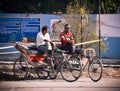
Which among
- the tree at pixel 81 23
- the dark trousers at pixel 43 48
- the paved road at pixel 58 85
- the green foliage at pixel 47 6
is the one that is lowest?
the paved road at pixel 58 85

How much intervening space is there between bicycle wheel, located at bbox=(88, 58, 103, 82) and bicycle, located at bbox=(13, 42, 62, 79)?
71 cm

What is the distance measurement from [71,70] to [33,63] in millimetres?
836

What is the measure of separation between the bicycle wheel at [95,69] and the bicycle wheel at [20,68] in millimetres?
1278

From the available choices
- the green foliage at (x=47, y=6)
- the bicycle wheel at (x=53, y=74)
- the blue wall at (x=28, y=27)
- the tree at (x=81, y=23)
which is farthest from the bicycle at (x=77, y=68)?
the green foliage at (x=47, y=6)

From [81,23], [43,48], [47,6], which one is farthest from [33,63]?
[47,6]

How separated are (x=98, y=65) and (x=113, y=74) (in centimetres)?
129

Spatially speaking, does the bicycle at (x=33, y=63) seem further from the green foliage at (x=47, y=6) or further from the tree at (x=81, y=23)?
the green foliage at (x=47, y=6)

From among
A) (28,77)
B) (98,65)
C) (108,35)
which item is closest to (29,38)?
(108,35)

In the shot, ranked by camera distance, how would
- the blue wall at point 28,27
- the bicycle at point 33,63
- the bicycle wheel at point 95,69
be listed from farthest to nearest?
the blue wall at point 28,27 → the bicycle at point 33,63 → the bicycle wheel at point 95,69

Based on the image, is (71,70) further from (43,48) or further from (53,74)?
(43,48)

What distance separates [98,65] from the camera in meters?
7.36

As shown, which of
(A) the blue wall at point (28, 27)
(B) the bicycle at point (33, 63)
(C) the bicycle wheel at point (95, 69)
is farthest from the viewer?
(A) the blue wall at point (28, 27)

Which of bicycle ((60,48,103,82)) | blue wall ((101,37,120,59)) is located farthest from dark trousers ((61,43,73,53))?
blue wall ((101,37,120,59))

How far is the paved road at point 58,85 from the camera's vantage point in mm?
6312
